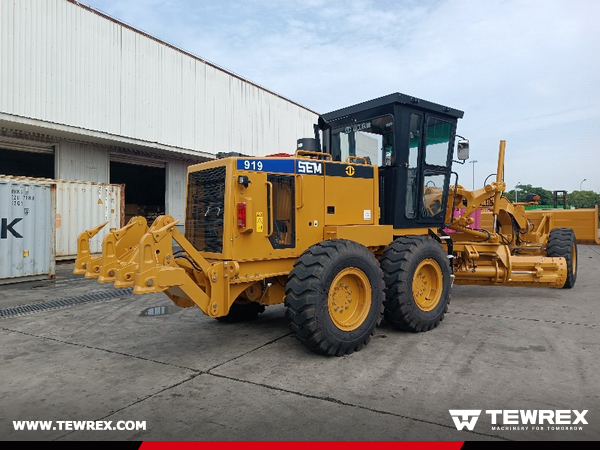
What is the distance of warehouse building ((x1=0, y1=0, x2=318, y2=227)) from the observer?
12328mm

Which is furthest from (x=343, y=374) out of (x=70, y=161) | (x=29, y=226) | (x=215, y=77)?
(x=215, y=77)

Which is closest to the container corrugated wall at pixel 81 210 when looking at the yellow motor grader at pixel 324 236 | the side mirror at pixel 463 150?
the yellow motor grader at pixel 324 236

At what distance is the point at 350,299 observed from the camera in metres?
5.12

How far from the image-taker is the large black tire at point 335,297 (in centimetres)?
454

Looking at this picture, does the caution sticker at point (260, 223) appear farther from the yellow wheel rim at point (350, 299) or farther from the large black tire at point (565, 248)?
the large black tire at point (565, 248)

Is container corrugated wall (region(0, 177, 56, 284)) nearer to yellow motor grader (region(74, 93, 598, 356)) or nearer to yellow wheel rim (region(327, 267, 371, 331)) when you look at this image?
yellow motor grader (region(74, 93, 598, 356))

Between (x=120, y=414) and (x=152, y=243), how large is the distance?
1.55 meters

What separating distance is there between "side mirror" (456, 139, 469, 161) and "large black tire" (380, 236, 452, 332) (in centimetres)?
176

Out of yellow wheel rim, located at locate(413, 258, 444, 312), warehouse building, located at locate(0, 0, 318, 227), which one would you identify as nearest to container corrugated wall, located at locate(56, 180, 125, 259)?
→ warehouse building, located at locate(0, 0, 318, 227)

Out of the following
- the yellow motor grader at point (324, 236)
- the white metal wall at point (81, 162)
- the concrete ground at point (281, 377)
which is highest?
the white metal wall at point (81, 162)

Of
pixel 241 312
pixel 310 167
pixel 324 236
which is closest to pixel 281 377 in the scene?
pixel 324 236

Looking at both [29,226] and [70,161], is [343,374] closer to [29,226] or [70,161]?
[29,226]

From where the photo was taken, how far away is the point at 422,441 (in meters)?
2.99

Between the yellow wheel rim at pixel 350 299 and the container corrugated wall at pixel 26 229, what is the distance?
8.33m
